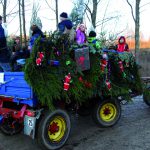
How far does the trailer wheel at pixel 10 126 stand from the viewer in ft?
23.1

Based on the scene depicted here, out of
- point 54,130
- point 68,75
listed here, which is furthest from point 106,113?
point 68,75

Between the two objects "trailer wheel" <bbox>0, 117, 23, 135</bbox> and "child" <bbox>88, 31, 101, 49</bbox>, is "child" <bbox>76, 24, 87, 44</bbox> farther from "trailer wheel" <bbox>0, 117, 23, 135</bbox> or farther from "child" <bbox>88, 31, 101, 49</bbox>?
"trailer wheel" <bbox>0, 117, 23, 135</bbox>

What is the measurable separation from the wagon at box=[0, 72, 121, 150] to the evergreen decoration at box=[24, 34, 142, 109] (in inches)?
8.6

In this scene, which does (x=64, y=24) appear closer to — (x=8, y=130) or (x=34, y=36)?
(x=34, y=36)

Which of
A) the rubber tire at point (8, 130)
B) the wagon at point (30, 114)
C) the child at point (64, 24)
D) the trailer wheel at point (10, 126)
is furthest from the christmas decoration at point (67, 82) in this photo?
the rubber tire at point (8, 130)

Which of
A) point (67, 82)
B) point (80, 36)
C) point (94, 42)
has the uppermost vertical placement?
point (80, 36)

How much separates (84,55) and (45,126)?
1.64 meters

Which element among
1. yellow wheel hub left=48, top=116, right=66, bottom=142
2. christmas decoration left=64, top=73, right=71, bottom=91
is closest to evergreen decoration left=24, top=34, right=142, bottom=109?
christmas decoration left=64, top=73, right=71, bottom=91

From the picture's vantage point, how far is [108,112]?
7.89 meters

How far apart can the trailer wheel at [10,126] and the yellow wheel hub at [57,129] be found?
3.60 ft

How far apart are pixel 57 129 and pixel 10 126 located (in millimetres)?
1301

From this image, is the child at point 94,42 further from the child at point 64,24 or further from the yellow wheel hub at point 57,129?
the yellow wheel hub at point 57,129

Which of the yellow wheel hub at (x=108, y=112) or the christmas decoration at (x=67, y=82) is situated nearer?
the christmas decoration at (x=67, y=82)

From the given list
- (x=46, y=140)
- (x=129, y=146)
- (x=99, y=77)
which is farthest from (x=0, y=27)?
(x=129, y=146)
